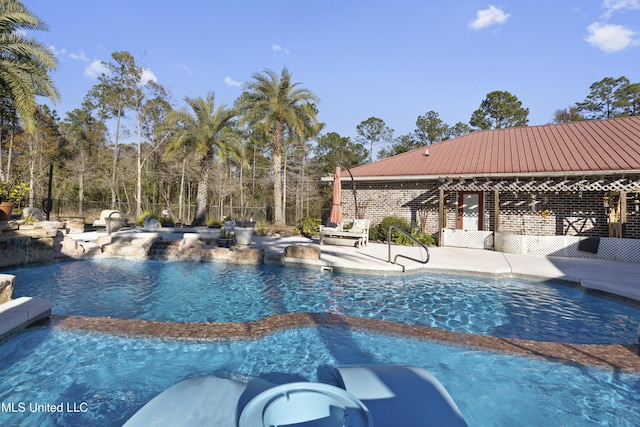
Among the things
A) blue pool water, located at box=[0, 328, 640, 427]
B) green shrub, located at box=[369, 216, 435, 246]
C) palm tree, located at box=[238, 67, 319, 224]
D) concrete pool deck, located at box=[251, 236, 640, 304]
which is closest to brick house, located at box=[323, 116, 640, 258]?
green shrub, located at box=[369, 216, 435, 246]

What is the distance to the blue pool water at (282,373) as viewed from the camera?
9.06 feet

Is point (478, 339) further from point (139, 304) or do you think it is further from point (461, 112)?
point (461, 112)

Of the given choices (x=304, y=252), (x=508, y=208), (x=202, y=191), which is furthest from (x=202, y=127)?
(x=508, y=208)

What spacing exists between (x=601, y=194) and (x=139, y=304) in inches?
569

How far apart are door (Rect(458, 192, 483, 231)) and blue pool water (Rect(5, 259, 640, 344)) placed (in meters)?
6.89

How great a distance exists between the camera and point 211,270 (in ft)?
27.0

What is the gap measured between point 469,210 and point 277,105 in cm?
1055

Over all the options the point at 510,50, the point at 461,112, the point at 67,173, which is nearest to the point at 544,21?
the point at 510,50

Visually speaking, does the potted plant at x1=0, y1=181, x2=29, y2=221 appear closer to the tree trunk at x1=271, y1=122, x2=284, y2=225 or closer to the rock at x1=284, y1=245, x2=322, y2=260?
the rock at x1=284, y1=245, x2=322, y2=260

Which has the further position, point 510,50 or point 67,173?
point 67,173

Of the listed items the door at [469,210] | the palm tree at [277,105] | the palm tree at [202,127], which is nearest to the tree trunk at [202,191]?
the palm tree at [202,127]

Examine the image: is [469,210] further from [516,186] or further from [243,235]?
[243,235]

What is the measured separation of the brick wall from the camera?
38.4ft

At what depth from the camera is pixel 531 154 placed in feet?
43.4
